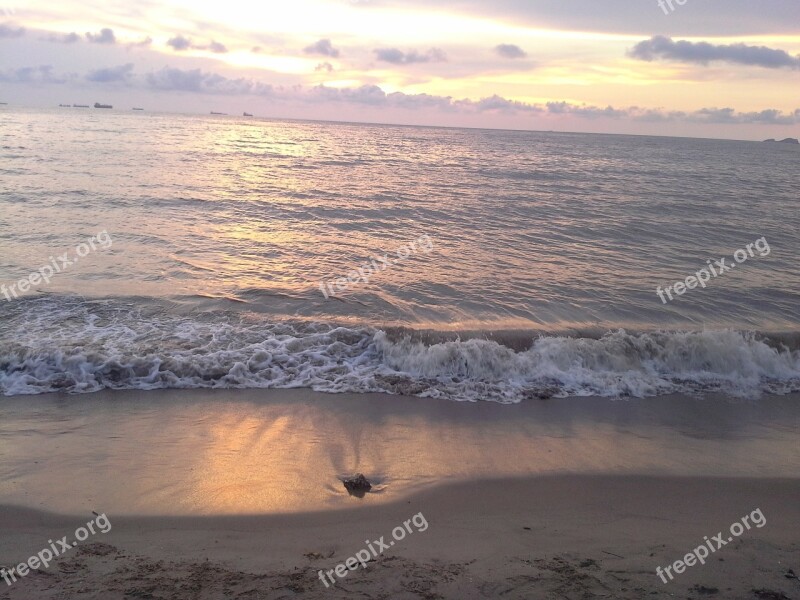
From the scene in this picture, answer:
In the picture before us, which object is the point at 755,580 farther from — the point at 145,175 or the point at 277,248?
the point at 145,175

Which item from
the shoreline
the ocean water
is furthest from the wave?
the shoreline

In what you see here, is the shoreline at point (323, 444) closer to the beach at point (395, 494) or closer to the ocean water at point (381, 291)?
the beach at point (395, 494)

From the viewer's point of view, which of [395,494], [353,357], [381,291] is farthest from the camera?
[381,291]

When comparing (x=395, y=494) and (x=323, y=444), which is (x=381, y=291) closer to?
(x=323, y=444)

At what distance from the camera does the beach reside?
4461 millimetres

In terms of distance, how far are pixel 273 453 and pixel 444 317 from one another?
6.00m

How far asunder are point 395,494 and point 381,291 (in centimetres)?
776

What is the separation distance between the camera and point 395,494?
5887 millimetres

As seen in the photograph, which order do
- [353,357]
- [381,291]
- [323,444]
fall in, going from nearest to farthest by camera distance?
[323,444]
[353,357]
[381,291]

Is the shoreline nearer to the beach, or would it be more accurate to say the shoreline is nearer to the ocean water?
the beach

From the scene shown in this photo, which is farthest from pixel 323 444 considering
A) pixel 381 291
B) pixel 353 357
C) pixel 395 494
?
pixel 381 291

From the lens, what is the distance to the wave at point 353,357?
28.6 ft

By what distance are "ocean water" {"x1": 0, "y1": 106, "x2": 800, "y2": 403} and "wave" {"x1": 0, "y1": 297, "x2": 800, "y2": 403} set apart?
4cm

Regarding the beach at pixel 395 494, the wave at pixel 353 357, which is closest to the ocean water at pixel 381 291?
the wave at pixel 353 357
